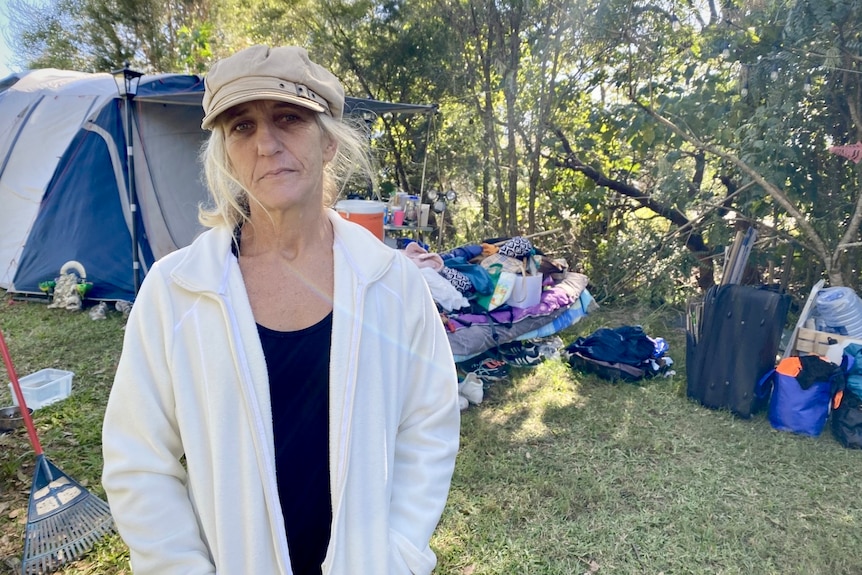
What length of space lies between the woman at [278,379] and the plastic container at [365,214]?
3.71 m

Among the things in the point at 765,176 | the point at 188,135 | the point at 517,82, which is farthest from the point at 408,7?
the point at 765,176

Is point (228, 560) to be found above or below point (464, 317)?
above

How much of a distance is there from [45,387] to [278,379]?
3.26 metres

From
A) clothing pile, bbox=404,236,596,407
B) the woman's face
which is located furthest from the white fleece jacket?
clothing pile, bbox=404,236,596,407

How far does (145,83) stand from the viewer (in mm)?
4832

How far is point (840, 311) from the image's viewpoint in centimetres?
382

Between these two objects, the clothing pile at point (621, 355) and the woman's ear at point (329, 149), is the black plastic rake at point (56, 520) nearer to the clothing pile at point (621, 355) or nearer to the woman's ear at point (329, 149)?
the woman's ear at point (329, 149)

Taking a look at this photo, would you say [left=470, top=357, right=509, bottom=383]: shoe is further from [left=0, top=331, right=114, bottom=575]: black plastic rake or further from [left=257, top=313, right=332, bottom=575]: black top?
[left=257, top=313, right=332, bottom=575]: black top

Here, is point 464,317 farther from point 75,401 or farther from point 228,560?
point 228,560

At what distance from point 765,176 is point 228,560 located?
15.9 feet

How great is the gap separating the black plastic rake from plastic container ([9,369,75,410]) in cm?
121

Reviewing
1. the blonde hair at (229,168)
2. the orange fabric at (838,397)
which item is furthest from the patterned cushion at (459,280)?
the blonde hair at (229,168)

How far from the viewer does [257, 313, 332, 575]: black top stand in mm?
1113

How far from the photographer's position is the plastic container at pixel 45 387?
11.3ft
